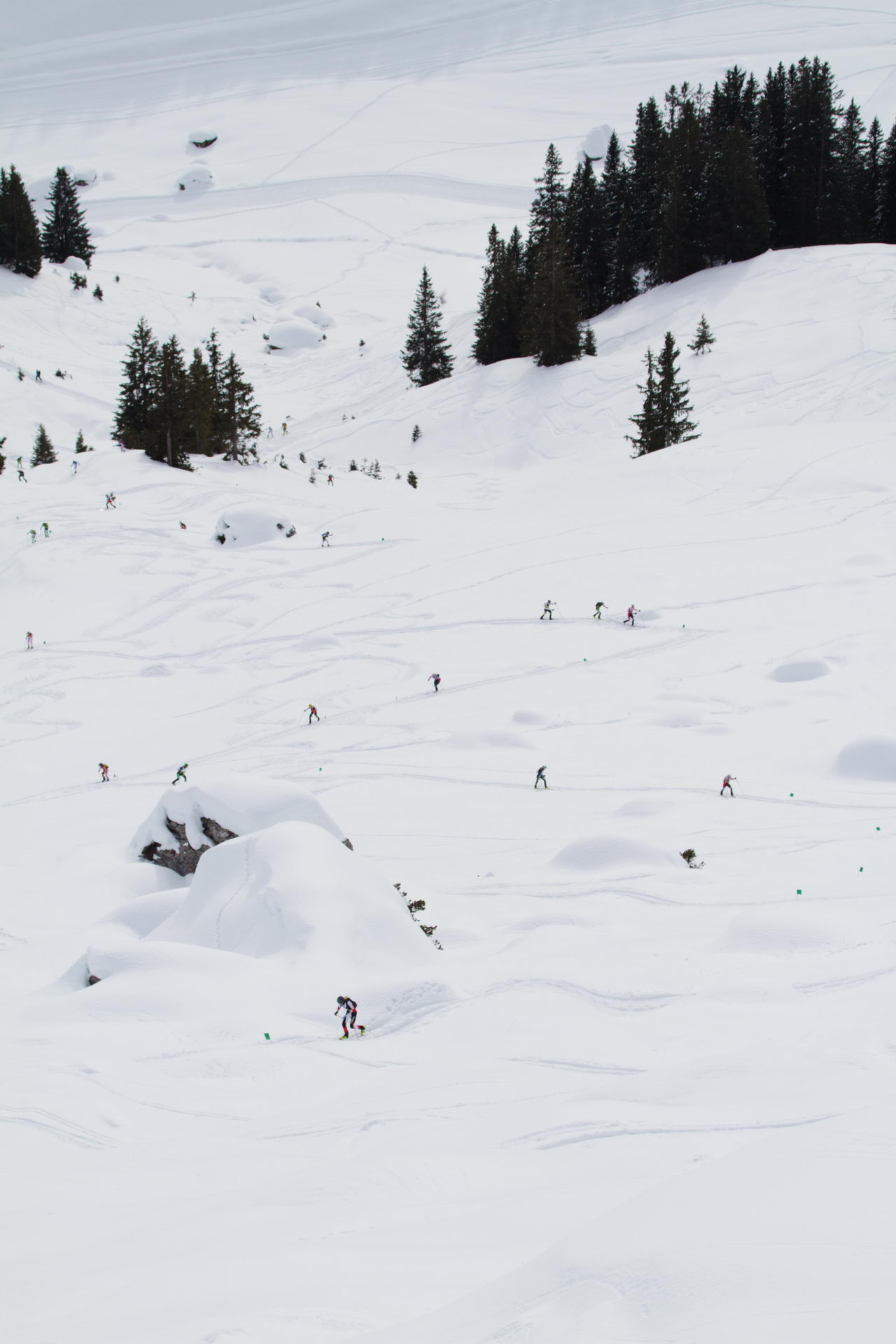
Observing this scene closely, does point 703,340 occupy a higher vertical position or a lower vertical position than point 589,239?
lower

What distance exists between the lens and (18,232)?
2467 inches

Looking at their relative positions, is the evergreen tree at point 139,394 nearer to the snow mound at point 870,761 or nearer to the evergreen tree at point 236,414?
the evergreen tree at point 236,414

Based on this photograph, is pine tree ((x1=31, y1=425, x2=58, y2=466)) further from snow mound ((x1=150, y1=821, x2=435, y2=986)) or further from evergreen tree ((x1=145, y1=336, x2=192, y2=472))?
snow mound ((x1=150, y1=821, x2=435, y2=986))

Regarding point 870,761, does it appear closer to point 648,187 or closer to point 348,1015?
point 348,1015

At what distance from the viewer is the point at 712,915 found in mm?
12633

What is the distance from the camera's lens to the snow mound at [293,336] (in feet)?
234

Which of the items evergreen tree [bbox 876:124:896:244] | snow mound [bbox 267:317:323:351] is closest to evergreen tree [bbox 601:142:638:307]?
evergreen tree [bbox 876:124:896:244]

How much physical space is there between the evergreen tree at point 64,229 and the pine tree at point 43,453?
32.6 meters

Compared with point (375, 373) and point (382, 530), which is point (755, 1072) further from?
point (375, 373)

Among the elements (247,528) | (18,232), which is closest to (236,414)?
(247,528)

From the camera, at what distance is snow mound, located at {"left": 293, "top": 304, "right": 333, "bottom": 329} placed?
244ft

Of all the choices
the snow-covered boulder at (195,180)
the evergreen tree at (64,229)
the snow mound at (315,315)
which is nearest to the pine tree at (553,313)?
the snow mound at (315,315)

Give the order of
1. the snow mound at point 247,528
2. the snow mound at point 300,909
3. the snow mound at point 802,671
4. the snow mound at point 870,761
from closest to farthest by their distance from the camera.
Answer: the snow mound at point 300,909 < the snow mound at point 870,761 < the snow mound at point 802,671 < the snow mound at point 247,528

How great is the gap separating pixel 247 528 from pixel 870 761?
25.8 m
